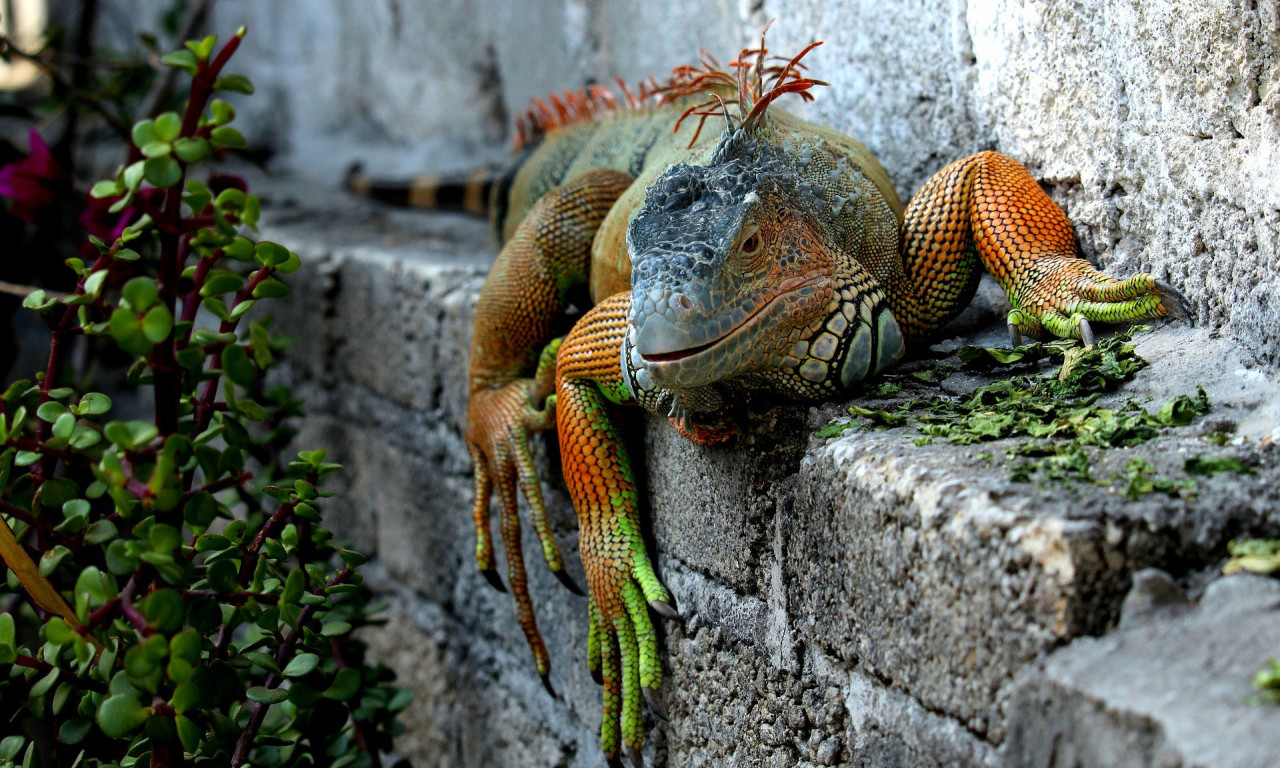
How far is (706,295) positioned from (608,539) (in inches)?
28.8

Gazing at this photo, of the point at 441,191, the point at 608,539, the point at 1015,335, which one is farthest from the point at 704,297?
the point at 441,191

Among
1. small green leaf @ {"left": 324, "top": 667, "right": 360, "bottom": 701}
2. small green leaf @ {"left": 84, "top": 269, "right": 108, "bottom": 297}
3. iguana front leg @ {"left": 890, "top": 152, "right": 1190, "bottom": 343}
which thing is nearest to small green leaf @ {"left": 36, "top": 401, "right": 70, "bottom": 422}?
small green leaf @ {"left": 84, "top": 269, "right": 108, "bottom": 297}

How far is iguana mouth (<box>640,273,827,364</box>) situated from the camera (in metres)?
1.34

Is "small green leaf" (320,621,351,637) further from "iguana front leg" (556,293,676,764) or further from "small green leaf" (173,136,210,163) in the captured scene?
"small green leaf" (173,136,210,163)

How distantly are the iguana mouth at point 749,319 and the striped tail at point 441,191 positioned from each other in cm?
262

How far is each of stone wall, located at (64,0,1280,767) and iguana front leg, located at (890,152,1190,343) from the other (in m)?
0.11

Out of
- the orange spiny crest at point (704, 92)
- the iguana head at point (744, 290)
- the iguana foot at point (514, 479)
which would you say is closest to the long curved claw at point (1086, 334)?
the iguana head at point (744, 290)

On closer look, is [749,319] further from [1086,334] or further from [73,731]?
[73,731]

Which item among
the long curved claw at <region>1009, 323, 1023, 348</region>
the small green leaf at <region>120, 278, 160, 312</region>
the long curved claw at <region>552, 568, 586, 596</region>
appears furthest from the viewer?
the long curved claw at <region>552, 568, 586, 596</region>

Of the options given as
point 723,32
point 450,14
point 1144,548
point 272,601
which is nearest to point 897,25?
point 723,32

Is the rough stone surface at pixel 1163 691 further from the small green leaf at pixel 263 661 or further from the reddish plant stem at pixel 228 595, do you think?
the small green leaf at pixel 263 661

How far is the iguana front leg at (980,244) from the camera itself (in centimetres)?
168

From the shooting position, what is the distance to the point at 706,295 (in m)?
1.35

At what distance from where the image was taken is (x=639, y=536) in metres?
1.93
